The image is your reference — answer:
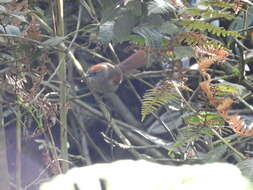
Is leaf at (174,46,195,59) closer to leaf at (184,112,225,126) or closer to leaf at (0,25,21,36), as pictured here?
leaf at (184,112,225,126)

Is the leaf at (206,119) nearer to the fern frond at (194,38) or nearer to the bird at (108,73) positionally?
the fern frond at (194,38)

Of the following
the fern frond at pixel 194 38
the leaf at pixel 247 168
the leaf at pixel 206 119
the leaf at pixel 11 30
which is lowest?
the leaf at pixel 247 168

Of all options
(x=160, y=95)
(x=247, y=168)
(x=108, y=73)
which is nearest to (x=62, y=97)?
(x=108, y=73)

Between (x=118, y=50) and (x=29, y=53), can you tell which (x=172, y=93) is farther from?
(x=118, y=50)

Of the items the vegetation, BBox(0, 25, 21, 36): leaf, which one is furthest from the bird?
BBox(0, 25, 21, 36): leaf

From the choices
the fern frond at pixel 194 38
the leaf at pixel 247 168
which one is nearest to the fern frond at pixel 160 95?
the fern frond at pixel 194 38

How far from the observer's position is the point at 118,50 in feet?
6.25

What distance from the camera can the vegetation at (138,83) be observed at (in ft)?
3.58

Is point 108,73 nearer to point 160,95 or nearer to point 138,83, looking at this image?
point 138,83

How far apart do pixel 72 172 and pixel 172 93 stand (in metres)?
0.78

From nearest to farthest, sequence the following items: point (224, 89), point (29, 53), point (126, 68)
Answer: point (224, 89) < point (29, 53) < point (126, 68)

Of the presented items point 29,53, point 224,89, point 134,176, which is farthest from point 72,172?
point 29,53

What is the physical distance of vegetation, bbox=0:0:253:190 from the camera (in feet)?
3.58

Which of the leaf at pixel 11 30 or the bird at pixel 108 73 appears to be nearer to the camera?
the leaf at pixel 11 30
